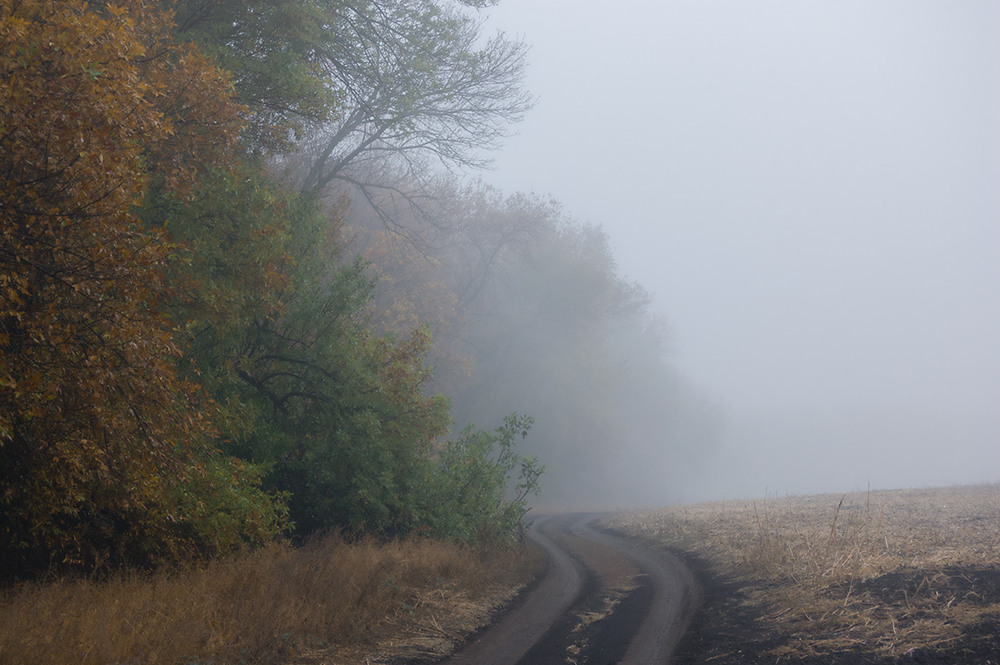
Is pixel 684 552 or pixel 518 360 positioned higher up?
pixel 518 360

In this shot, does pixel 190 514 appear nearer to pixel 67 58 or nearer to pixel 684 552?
pixel 67 58

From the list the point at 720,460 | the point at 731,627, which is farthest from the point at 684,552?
the point at 720,460

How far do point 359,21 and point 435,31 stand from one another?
2207 millimetres

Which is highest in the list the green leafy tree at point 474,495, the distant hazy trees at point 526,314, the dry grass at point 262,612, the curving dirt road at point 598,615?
the distant hazy trees at point 526,314

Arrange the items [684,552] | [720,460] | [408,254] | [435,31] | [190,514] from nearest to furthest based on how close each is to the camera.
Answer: [190,514] → [684,552] → [435,31] → [408,254] → [720,460]

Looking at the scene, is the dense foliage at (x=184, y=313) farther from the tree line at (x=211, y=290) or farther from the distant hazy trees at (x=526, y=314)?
the distant hazy trees at (x=526, y=314)

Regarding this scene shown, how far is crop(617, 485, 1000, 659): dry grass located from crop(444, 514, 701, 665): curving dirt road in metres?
1.10

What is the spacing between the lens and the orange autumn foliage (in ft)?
22.5

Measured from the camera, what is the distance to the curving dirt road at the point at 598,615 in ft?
28.1

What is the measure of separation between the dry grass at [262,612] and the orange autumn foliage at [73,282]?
111 centimetres

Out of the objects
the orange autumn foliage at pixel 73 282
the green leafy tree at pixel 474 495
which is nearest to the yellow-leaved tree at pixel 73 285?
the orange autumn foliage at pixel 73 282

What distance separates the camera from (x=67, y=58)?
7.18m

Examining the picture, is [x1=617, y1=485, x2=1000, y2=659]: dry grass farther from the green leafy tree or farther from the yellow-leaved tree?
the yellow-leaved tree

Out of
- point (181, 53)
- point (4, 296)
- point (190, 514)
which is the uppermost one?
point (181, 53)
